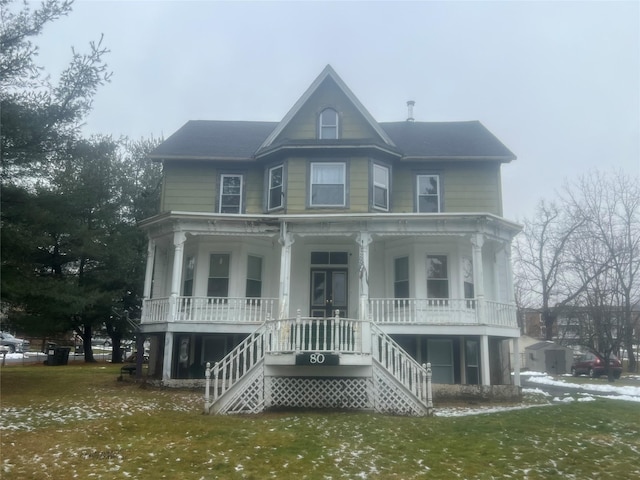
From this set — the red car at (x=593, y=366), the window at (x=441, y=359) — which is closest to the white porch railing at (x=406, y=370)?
the window at (x=441, y=359)

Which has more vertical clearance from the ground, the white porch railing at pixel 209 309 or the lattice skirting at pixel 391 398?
the white porch railing at pixel 209 309

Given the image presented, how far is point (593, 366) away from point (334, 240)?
73.0ft

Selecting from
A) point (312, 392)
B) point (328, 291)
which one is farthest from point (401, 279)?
point (312, 392)

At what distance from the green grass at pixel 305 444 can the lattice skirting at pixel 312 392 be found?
0.83 metres

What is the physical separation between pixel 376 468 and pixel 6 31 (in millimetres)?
13790

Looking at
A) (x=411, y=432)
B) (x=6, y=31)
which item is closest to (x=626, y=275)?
(x=411, y=432)

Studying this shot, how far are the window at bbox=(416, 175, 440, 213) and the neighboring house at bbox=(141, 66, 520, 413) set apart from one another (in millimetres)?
46

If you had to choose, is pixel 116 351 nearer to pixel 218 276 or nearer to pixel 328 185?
pixel 218 276

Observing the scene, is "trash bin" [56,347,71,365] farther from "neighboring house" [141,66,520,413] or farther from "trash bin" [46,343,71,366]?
"neighboring house" [141,66,520,413]

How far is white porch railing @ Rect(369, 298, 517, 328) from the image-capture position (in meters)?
15.1

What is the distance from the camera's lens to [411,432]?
9492mm

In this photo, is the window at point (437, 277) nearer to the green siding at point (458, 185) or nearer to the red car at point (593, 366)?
the green siding at point (458, 185)

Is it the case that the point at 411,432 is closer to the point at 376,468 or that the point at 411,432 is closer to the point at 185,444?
the point at 376,468

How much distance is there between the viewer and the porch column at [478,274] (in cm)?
1498
